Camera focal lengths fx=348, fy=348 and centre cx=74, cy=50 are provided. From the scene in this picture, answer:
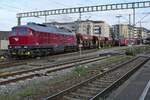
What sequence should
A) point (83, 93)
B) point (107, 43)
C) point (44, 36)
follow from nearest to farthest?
point (83, 93)
point (44, 36)
point (107, 43)

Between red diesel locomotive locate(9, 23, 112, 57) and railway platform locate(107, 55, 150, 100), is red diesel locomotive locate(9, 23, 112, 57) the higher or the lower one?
the higher one

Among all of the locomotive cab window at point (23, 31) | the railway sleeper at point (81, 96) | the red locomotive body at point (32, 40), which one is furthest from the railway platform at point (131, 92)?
the locomotive cab window at point (23, 31)

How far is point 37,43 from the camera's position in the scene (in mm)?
35375

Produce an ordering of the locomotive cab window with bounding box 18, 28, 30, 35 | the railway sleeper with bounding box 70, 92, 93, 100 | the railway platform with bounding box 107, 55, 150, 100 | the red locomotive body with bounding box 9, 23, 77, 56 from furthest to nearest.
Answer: the locomotive cab window with bounding box 18, 28, 30, 35
the red locomotive body with bounding box 9, 23, 77, 56
the railway platform with bounding box 107, 55, 150, 100
the railway sleeper with bounding box 70, 92, 93, 100

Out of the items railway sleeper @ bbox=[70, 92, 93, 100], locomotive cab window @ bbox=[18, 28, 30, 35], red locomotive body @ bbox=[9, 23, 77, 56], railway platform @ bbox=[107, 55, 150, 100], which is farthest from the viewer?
locomotive cab window @ bbox=[18, 28, 30, 35]

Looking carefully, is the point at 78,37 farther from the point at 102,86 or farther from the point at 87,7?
the point at 102,86

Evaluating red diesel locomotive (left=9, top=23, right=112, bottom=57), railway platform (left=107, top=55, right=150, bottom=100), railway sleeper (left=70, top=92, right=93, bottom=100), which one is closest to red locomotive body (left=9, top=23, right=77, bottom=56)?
red diesel locomotive (left=9, top=23, right=112, bottom=57)

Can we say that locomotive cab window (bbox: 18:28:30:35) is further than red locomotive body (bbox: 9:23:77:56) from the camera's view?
Yes

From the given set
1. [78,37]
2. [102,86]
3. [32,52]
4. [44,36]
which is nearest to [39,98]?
[102,86]

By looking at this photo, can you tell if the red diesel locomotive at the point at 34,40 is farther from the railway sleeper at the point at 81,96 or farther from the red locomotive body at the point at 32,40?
the railway sleeper at the point at 81,96

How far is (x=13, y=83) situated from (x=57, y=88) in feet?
9.81

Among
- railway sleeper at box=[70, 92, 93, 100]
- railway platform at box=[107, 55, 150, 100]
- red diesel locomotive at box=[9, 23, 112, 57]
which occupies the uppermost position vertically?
red diesel locomotive at box=[9, 23, 112, 57]

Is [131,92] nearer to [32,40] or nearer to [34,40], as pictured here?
[32,40]

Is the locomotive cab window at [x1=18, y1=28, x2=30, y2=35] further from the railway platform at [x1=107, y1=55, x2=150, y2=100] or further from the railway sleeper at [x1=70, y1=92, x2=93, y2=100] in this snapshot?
the railway sleeper at [x1=70, y1=92, x2=93, y2=100]
